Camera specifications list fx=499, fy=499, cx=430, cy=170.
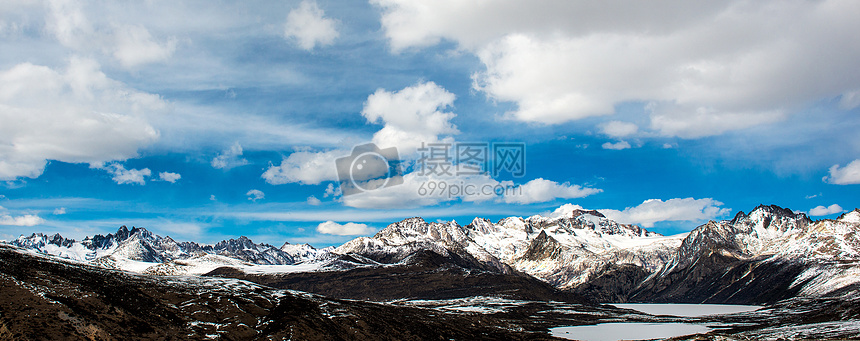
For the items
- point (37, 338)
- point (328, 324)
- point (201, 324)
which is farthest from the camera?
point (328, 324)

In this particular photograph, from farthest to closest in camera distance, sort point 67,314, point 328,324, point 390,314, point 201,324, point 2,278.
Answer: point 390,314
point 328,324
point 201,324
point 2,278
point 67,314

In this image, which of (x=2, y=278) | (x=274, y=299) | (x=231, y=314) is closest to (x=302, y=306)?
(x=274, y=299)

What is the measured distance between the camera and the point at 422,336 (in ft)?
447

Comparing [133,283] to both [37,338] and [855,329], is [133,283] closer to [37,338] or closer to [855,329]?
[37,338]

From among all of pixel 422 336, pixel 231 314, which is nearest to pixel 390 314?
pixel 422 336

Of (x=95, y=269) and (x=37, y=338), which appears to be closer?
(x=37, y=338)

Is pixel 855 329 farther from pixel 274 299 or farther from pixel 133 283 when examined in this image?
pixel 133 283

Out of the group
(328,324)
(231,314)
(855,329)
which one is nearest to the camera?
(231,314)

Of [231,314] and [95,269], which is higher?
[95,269]

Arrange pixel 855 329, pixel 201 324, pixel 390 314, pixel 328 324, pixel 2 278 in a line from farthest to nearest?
pixel 855 329 < pixel 390 314 < pixel 328 324 < pixel 201 324 < pixel 2 278

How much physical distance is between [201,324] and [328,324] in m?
30.3

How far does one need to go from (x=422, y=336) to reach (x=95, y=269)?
86267 mm

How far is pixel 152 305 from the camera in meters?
103

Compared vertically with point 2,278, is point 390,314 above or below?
below
